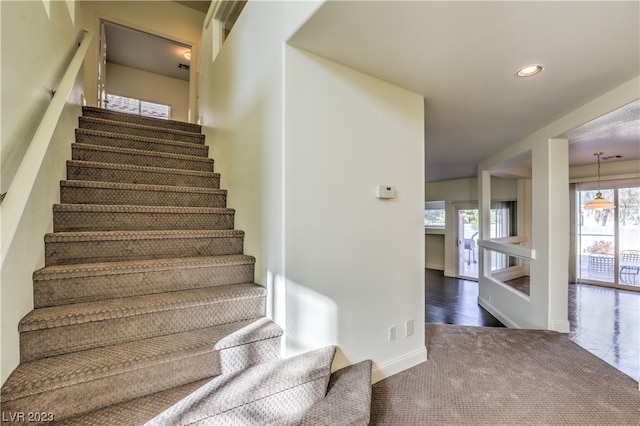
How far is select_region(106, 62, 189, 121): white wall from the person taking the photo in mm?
6051

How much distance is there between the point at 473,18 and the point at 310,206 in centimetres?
138

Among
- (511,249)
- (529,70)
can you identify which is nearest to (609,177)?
(511,249)

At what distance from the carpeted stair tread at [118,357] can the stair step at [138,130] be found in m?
2.50

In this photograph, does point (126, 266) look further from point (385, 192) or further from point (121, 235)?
point (385, 192)

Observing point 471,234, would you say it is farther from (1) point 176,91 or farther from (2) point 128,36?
(2) point 128,36

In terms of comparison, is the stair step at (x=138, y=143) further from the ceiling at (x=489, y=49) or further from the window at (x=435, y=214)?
the window at (x=435, y=214)

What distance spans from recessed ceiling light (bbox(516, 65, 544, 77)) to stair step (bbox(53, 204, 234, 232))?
2523 millimetres

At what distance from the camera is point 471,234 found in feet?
26.5

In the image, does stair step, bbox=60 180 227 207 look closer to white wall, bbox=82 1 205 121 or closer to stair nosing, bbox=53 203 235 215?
stair nosing, bbox=53 203 235 215

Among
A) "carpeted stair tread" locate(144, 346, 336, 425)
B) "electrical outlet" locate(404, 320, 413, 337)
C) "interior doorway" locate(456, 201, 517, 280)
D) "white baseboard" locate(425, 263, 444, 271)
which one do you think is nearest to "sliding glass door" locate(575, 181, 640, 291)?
"interior doorway" locate(456, 201, 517, 280)

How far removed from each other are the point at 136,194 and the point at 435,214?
855 cm

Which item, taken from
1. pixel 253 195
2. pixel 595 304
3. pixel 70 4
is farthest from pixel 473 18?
pixel 595 304

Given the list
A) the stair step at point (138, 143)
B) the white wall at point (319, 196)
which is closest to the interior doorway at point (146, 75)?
the stair step at point (138, 143)

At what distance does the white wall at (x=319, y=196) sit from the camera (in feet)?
6.01
